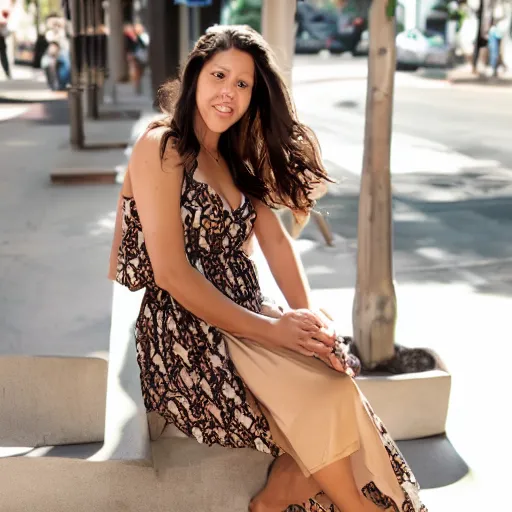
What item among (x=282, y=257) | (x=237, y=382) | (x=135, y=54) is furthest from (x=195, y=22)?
(x=237, y=382)

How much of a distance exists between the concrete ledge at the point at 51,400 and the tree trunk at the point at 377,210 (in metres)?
1.18

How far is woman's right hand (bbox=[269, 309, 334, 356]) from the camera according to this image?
102 inches

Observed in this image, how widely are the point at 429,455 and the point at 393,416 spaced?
200 mm

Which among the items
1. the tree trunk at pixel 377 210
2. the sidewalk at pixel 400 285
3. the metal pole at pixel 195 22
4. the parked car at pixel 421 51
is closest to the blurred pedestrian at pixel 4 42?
the metal pole at pixel 195 22

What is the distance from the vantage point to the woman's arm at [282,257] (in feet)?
9.89

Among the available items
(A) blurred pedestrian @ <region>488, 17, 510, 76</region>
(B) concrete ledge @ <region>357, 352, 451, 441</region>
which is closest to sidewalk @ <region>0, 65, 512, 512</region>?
(B) concrete ledge @ <region>357, 352, 451, 441</region>

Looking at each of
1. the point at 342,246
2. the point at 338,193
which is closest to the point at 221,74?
the point at 342,246

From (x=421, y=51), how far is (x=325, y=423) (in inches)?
1236

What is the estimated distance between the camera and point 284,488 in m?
2.70

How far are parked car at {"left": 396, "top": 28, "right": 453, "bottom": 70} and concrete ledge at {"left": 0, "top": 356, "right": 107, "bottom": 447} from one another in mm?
29013

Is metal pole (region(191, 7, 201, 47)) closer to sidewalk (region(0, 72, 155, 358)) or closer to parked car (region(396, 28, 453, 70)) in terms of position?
sidewalk (region(0, 72, 155, 358))

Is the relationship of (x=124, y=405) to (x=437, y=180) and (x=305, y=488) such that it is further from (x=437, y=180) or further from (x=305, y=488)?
(x=437, y=180)

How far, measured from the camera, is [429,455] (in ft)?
11.9

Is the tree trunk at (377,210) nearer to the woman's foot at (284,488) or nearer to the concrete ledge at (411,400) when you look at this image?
the concrete ledge at (411,400)
